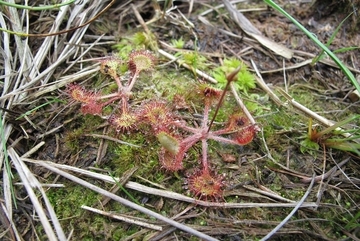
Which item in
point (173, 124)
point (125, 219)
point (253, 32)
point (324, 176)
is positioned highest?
point (253, 32)

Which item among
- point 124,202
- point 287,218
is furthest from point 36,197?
point 287,218

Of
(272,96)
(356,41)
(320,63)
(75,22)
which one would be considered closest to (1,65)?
(75,22)

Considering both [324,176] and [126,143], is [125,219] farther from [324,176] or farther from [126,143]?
[324,176]

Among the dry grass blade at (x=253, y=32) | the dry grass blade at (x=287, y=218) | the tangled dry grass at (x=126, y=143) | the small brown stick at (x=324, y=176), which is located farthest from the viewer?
the dry grass blade at (x=253, y=32)

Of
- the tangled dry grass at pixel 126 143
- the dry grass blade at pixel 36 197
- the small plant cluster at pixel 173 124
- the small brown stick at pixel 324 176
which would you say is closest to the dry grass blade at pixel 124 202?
the tangled dry grass at pixel 126 143

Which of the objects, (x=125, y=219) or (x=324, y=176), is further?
(x=324, y=176)

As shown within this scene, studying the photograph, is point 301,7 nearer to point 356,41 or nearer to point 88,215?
point 356,41

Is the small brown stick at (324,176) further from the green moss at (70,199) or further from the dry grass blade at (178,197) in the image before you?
the green moss at (70,199)
